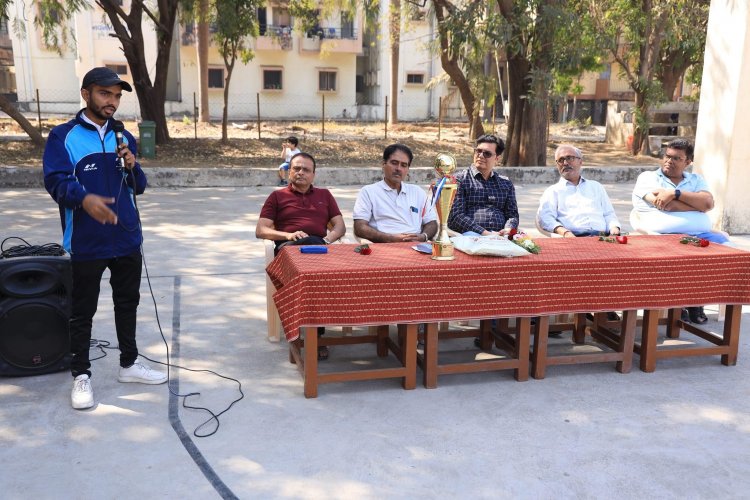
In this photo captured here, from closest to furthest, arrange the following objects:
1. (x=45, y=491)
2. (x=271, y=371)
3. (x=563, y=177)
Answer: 1. (x=45, y=491)
2. (x=271, y=371)
3. (x=563, y=177)

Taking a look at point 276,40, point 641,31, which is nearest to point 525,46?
point 641,31

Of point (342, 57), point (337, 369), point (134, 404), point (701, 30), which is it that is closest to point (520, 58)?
point (701, 30)

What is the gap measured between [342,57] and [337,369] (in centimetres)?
3027

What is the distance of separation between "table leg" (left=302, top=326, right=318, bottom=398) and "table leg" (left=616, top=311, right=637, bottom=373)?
191 centimetres

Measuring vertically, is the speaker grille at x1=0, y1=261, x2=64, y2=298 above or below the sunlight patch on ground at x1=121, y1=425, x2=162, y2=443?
above

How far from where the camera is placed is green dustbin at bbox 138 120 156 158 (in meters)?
14.3

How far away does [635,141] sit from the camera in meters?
18.7

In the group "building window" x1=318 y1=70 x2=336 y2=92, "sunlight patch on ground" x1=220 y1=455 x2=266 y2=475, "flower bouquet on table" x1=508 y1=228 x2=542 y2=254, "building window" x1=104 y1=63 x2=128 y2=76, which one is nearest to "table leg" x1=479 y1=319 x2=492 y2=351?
"flower bouquet on table" x1=508 y1=228 x2=542 y2=254

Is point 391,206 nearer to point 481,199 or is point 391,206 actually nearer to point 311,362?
point 481,199

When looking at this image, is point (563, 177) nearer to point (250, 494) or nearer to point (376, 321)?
point (376, 321)

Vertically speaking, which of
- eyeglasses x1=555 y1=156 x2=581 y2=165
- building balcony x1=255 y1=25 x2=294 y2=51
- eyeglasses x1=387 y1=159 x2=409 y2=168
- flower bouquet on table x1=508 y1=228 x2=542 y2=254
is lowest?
flower bouquet on table x1=508 y1=228 x2=542 y2=254

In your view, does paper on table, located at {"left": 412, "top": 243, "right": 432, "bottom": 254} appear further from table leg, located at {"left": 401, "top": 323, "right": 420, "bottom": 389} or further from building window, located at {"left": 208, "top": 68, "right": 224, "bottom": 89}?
building window, located at {"left": 208, "top": 68, "right": 224, "bottom": 89}

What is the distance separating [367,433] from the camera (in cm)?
354

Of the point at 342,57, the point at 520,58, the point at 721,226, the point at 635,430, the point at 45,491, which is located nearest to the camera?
the point at 45,491
